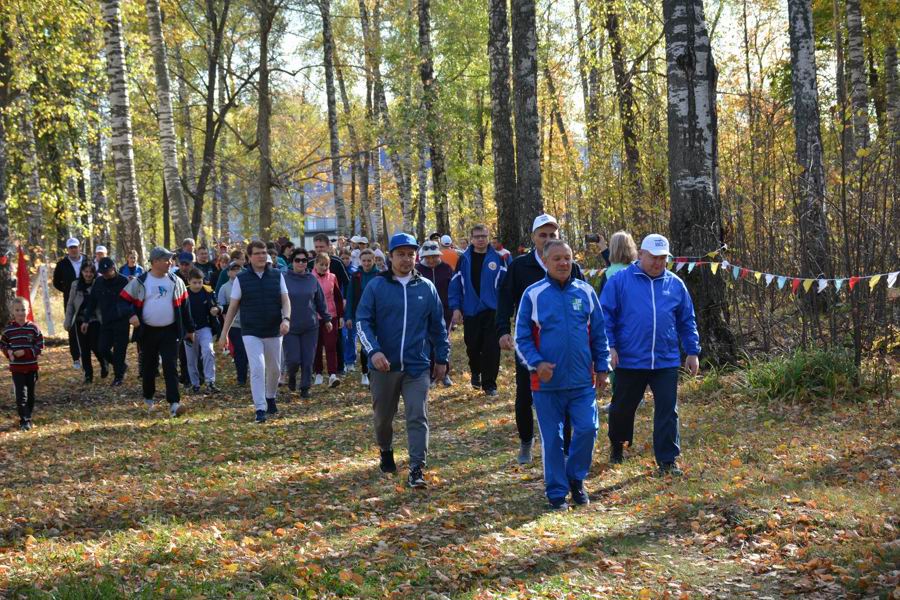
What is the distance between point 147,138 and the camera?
1491 inches

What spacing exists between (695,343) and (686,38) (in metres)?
5.68

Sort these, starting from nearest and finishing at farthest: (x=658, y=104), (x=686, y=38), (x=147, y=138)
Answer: (x=686, y=38) < (x=658, y=104) < (x=147, y=138)

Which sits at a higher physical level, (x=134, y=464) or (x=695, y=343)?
(x=695, y=343)

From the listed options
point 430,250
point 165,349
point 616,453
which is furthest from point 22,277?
point 616,453

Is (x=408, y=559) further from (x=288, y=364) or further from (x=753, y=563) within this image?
(x=288, y=364)

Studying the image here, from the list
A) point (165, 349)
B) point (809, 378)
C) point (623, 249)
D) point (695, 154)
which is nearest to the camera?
point (623, 249)

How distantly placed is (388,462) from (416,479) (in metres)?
0.73

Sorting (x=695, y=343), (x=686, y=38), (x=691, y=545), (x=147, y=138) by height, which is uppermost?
(x=147, y=138)

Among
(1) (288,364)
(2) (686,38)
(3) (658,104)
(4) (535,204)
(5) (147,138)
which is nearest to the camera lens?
(2) (686,38)

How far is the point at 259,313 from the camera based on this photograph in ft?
40.5

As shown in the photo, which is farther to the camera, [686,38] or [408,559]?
[686,38]

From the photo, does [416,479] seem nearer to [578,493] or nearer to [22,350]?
[578,493]

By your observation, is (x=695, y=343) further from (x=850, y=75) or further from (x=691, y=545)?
(x=850, y=75)

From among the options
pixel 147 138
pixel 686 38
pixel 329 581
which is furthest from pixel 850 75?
pixel 147 138
